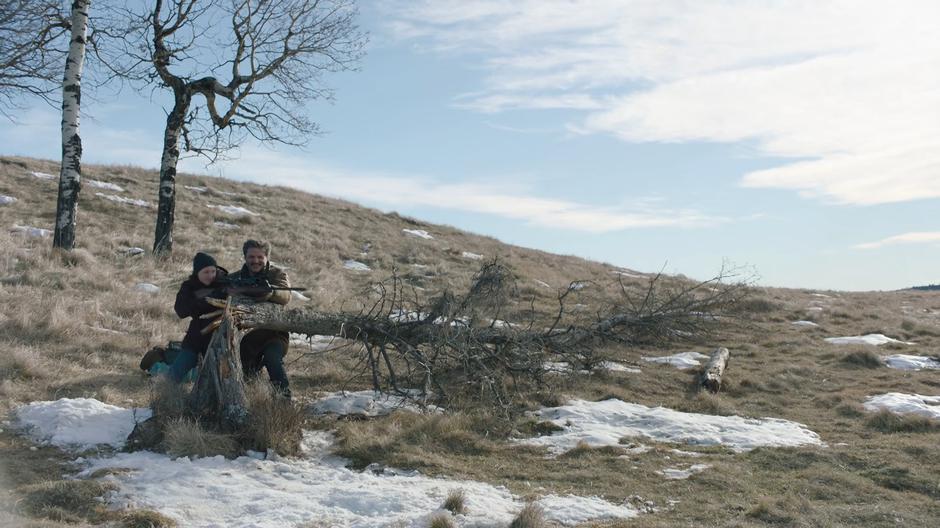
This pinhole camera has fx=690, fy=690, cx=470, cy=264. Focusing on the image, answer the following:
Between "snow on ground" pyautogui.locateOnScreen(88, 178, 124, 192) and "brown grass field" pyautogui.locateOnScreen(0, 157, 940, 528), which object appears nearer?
"brown grass field" pyautogui.locateOnScreen(0, 157, 940, 528)

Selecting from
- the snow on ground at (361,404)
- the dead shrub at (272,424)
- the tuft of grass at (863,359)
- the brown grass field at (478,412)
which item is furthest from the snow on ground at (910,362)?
the dead shrub at (272,424)

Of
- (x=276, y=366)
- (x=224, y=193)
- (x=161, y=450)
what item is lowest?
(x=161, y=450)

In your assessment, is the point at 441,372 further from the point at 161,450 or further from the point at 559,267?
the point at 559,267

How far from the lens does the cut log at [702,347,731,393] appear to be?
9602mm

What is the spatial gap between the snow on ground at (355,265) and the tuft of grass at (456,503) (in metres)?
12.7

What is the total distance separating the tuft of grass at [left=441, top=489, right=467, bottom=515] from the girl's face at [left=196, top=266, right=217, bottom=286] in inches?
128

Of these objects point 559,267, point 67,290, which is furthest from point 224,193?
point 67,290

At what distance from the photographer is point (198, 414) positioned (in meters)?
5.48

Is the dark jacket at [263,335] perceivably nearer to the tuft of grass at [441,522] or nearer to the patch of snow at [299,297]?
the tuft of grass at [441,522]

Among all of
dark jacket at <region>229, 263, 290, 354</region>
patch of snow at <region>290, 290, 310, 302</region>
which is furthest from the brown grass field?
dark jacket at <region>229, 263, 290, 354</region>

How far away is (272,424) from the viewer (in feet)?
17.8

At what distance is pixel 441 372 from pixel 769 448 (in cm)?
356

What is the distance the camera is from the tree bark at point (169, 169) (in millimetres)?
13555

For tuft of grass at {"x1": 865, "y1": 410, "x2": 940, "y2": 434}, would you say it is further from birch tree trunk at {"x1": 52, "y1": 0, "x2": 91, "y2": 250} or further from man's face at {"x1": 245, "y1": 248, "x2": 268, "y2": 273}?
birch tree trunk at {"x1": 52, "y1": 0, "x2": 91, "y2": 250}
